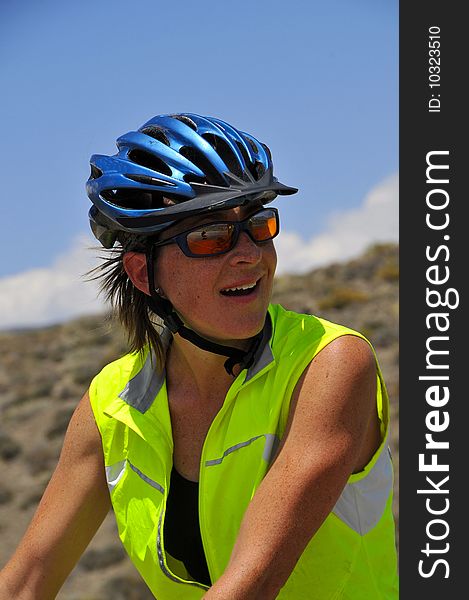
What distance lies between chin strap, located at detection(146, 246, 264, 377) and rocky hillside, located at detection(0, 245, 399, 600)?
478 inches

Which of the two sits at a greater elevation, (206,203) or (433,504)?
(206,203)

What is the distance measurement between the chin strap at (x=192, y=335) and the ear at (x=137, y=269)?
0.18ft

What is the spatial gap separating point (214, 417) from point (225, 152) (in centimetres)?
90

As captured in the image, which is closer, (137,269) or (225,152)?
A: (225,152)

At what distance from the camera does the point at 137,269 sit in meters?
3.57

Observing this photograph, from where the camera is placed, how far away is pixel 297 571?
3115mm

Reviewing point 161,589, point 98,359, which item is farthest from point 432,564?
point 98,359

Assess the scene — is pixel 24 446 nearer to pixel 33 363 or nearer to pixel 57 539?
pixel 33 363

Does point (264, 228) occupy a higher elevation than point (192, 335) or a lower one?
higher

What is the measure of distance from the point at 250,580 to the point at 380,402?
74cm

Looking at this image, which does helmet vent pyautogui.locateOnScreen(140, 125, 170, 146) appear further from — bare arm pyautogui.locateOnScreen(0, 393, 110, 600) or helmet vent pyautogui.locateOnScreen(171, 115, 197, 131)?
bare arm pyautogui.locateOnScreen(0, 393, 110, 600)

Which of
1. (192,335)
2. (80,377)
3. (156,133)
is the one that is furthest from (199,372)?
(80,377)

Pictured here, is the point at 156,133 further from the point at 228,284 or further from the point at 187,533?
the point at 187,533

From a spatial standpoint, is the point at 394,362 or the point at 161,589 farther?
the point at 394,362
